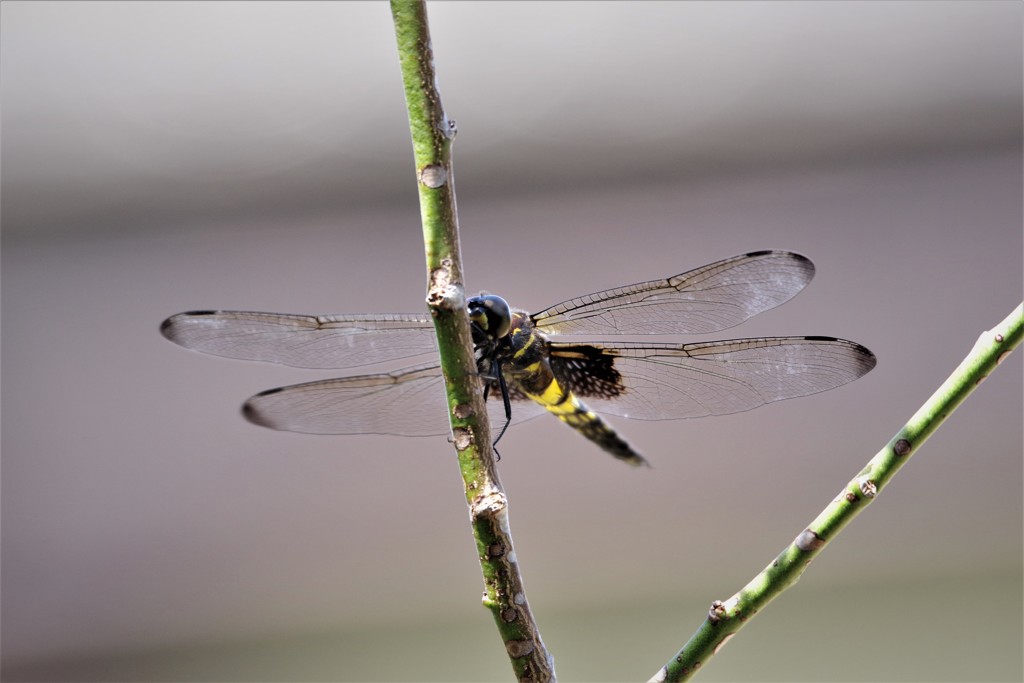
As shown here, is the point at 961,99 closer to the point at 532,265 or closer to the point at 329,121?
the point at 532,265

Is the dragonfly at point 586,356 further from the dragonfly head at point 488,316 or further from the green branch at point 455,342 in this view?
the green branch at point 455,342

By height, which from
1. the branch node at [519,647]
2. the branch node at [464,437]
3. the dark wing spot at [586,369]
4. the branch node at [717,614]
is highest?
the dark wing spot at [586,369]

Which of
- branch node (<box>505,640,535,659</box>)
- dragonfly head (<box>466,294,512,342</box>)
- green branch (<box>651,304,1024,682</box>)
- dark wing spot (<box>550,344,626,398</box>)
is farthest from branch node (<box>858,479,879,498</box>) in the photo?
dark wing spot (<box>550,344,626,398</box>)

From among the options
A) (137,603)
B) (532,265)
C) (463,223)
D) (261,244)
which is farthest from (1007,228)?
(137,603)

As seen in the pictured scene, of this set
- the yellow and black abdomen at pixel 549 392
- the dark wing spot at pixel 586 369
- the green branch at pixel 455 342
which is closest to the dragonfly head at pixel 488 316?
the yellow and black abdomen at pixel 549 392

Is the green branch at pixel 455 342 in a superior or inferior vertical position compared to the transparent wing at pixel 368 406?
inferior

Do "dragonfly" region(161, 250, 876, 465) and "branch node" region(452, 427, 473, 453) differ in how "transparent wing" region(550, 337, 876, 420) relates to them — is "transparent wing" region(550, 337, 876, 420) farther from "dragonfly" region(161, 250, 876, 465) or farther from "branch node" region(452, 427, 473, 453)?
"branch node" region(452, 427, 473, 453)
